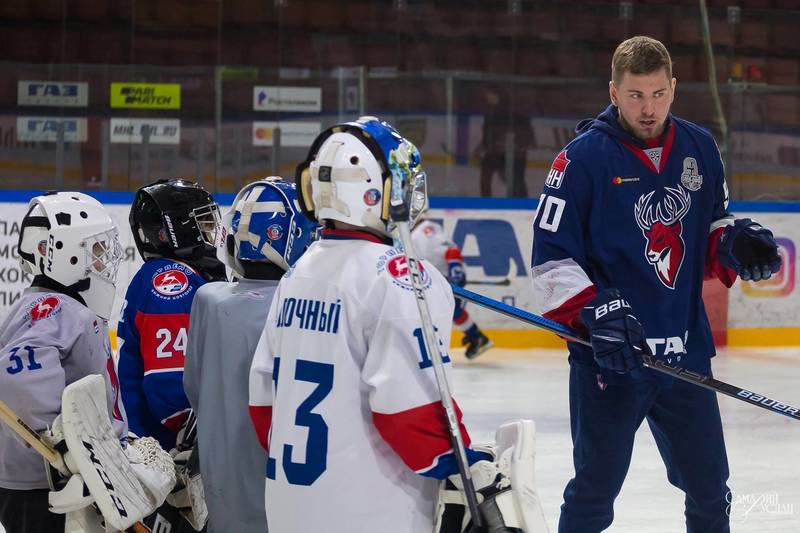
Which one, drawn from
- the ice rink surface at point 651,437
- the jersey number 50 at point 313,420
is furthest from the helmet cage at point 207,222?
the ice rink surface at point 651,437

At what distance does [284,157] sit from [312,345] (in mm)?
7302

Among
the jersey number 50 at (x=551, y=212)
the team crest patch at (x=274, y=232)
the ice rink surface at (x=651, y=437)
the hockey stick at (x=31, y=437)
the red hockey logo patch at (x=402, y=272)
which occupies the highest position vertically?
the jersey number 50 at (x=551, y=212)

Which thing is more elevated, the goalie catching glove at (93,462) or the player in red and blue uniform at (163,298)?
the player in red and blue uniform at (163,298)

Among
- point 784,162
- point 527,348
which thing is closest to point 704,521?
point 527,348

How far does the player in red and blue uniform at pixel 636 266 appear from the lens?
2.59m

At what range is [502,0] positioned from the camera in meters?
9.73

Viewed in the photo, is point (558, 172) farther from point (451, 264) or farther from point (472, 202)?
point (472, 202)

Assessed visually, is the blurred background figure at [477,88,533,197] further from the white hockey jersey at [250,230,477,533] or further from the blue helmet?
the white hockey jersey at [250,230,477,533]

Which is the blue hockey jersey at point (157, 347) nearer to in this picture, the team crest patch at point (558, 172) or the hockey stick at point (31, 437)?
the hockey stick at point (31, 437)

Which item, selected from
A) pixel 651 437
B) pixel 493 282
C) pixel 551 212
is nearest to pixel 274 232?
pixel 551 212

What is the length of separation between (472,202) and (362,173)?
6968 millimetres

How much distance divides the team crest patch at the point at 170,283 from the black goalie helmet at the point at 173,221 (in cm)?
13

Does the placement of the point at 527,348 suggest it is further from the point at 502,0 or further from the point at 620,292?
the point at 620,292

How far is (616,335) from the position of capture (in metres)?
2.43
